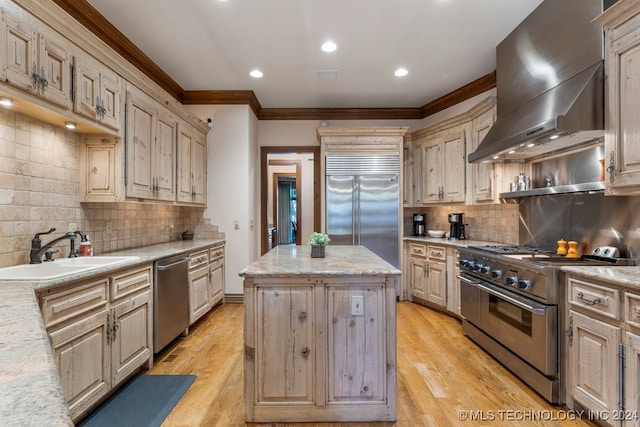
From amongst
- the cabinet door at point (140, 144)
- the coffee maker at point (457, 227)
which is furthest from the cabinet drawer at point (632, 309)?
the cabinet door at point (140, 144)

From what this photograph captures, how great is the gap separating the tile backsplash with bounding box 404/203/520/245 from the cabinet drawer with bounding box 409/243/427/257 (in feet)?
1.80

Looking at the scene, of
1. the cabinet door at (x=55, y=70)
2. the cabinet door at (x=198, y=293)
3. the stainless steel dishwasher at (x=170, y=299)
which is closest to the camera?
the cabinet door at (x=55, y=70)

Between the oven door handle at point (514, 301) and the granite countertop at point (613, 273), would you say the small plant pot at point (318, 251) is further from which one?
the granite countertop at point (613, 273)

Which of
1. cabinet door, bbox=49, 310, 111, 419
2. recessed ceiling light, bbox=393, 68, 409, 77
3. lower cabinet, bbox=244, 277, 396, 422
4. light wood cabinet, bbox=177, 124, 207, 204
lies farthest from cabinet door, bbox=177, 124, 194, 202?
recessed ceiling light, bbox=393, 68, 409, 77

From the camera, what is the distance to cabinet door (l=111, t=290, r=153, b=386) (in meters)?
2.23

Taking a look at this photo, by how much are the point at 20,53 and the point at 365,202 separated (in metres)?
3.76

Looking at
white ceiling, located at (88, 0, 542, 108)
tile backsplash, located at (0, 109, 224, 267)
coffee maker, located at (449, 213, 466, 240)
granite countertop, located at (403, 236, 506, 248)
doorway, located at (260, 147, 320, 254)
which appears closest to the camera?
tile backsplash, located at (0, 109, 224, 267)

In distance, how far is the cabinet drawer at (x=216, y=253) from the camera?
403 centimetres

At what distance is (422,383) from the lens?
8.11ft

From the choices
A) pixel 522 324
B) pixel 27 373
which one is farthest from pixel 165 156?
pixel 522 324

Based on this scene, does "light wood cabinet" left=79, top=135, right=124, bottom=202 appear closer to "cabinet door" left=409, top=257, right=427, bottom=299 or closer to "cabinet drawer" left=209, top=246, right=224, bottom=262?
"cabinet drawer" left=209, top=246, right=224, bottom=262

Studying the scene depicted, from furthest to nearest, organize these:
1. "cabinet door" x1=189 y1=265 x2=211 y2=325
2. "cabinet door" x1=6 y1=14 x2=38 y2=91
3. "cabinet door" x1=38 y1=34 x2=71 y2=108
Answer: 1. "cabinet door" x1=189 y1=265 x2=211 y2=325
2. "cabinet door" x1=38 y1=34 x2=71 y2=108
3. "cabinet door" x1=6 y1=14 x2=38 y2=91

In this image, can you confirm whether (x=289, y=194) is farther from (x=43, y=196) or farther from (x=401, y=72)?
(x=43, y=196)

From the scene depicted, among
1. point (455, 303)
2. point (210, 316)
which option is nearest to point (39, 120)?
point (210, 316)
